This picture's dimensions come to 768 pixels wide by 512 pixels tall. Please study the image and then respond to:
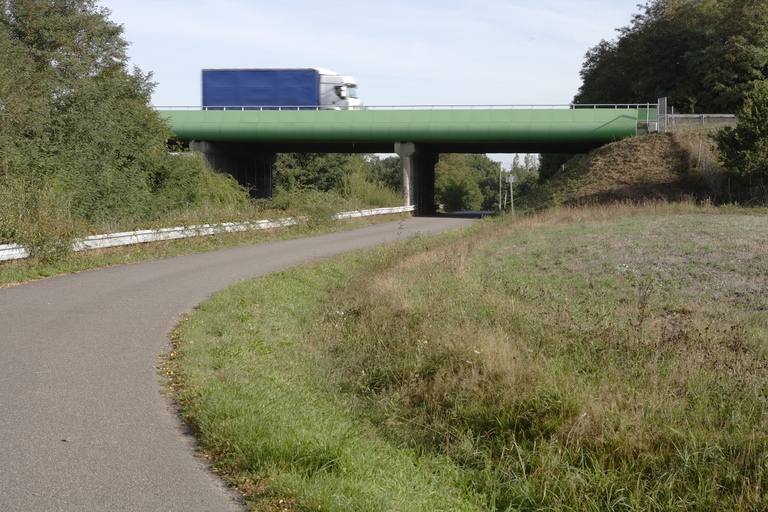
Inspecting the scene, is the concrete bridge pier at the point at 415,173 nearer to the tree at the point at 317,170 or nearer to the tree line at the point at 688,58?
the tree at the point at 317,170

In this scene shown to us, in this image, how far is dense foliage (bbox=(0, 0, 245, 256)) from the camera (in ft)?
74.9

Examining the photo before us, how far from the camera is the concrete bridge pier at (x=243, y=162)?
5551 cm

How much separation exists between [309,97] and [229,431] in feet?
160

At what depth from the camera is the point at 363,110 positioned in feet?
171

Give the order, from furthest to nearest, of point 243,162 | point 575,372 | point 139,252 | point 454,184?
point 454,184
point 243,162
point 139,252
point 575,372

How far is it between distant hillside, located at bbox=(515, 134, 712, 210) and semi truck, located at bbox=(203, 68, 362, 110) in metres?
15.4

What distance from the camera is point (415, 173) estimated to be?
56.6 metres

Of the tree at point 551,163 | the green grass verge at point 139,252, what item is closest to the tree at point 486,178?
the tree at point 551,163

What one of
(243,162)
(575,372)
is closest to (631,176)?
(243,162)

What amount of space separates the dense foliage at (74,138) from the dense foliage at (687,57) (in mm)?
36271

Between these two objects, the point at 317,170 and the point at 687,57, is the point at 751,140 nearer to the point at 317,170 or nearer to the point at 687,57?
the point at 687,57

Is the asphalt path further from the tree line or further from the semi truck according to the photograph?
the tree line

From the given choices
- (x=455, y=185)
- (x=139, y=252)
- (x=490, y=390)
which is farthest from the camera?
(x=455, y=185)

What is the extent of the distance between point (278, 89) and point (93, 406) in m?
48.8
